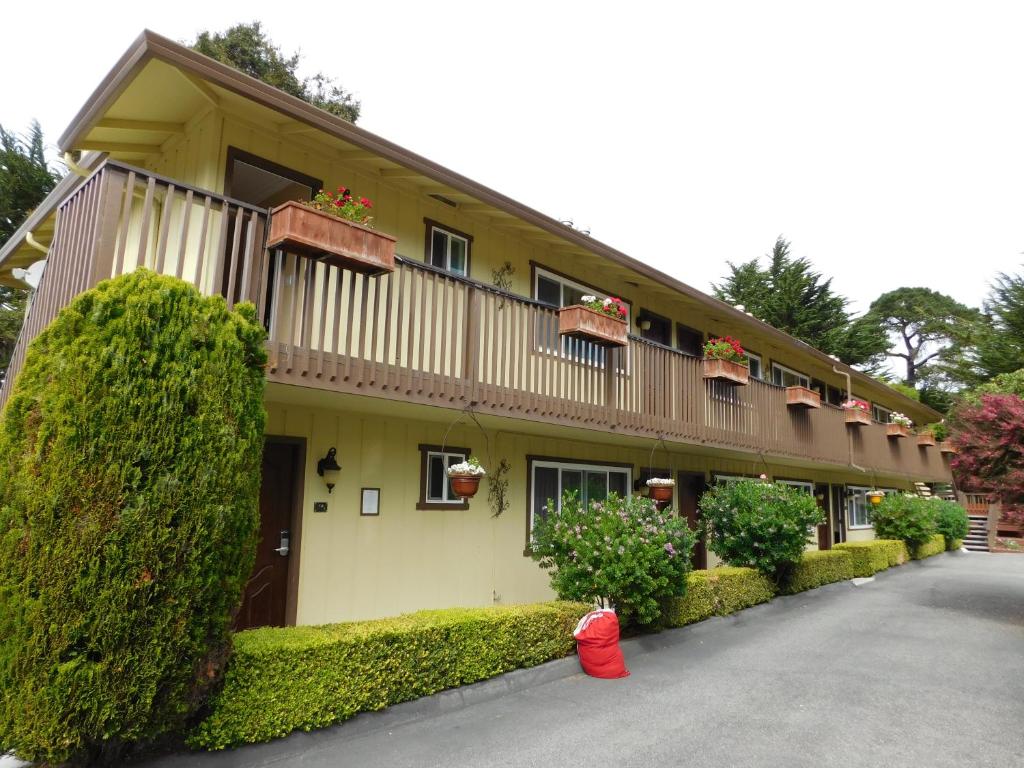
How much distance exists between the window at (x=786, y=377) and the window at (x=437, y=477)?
12048mm

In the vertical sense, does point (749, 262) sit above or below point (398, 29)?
above

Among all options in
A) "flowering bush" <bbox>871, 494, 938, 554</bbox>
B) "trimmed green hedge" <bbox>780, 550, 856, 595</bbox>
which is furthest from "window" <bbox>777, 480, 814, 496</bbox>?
"trimmed green hedge" <bbox>780, 550, 856, 595</bbox>

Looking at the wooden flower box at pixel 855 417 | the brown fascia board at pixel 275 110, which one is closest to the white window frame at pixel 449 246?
the brown fascia board at pixel 275 110

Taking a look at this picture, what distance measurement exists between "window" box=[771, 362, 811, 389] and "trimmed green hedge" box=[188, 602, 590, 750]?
13.6 metres

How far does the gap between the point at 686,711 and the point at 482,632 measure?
2093 mm

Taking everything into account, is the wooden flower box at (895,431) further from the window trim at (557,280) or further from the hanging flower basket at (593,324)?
the hanging flower basket at (593,324)

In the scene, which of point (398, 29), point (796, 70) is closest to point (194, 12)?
point (398, 29)

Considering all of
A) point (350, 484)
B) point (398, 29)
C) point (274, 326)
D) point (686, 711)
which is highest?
point (398, 29)

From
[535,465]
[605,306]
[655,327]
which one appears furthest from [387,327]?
[655,327]

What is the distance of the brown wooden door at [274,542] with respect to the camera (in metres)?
7.18

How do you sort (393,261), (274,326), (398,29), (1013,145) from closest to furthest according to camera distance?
(274,326), (393,261), (1013,145), (398,29)

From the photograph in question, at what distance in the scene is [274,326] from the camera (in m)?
5.93

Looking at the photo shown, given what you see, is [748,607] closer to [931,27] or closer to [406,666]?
[406,666]

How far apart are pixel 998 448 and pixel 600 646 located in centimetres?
872
